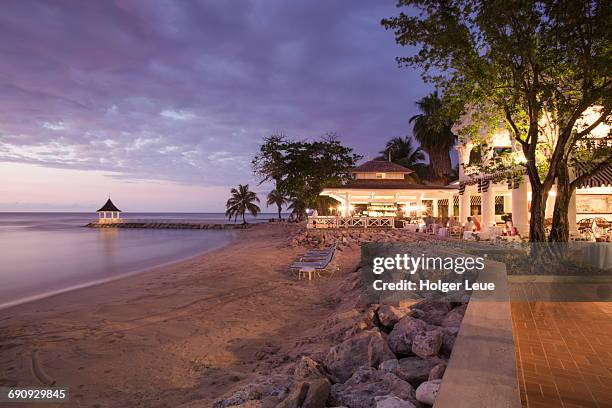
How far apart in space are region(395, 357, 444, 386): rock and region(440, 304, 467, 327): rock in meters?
1.09

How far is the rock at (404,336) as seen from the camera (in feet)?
14.9

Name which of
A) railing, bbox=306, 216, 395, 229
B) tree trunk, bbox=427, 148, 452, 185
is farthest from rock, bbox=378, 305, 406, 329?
tree trunk, bbox=427, 148, 452, 185

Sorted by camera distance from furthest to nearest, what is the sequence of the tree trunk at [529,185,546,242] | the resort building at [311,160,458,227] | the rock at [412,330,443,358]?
the resort building at [311,160,458,227]
the tree trunk at [529,185,546,242]
the rock at [412,330,443,358]

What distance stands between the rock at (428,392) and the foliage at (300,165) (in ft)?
71.0

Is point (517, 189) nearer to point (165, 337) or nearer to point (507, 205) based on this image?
point (507, 205)

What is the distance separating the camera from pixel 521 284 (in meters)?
6.62

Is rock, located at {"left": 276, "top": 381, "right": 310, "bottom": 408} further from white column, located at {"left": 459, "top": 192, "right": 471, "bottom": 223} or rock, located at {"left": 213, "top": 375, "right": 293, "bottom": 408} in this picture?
white column, located at {"left": 459, "top": 192, "right": 471, "bottom": 223}

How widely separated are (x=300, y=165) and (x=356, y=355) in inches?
810

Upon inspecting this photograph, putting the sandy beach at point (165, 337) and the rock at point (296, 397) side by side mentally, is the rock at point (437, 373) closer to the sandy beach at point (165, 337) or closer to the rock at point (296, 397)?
the rock at point (296, 397)

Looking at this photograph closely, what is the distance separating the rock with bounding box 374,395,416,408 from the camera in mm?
2855

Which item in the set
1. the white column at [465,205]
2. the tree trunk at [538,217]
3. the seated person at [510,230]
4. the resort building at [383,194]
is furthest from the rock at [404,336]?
the resort building at [383,194]

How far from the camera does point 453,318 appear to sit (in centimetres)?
520

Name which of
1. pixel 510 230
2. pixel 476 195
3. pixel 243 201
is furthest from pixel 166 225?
pixel 510 230

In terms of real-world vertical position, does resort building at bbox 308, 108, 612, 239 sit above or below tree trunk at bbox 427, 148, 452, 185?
below
